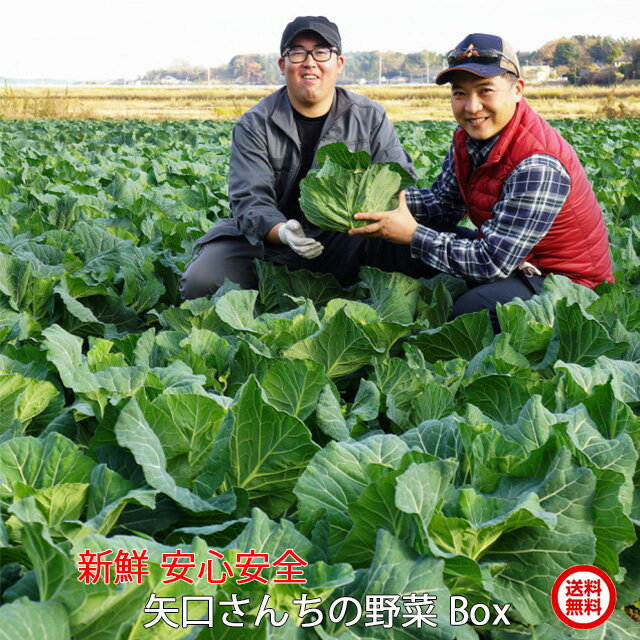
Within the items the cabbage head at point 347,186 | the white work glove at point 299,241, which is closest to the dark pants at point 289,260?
the white work glove at point 299,241

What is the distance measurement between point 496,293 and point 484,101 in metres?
0.85

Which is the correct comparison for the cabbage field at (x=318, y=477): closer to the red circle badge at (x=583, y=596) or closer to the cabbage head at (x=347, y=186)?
the red circle badge at (x=583, y=596)

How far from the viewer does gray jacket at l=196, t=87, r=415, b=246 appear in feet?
13.3

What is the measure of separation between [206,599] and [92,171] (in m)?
7.58

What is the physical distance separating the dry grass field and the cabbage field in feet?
89.7

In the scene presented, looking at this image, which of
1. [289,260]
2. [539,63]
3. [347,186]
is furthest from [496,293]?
[539,63]

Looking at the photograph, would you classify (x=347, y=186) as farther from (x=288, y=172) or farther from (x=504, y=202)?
(x=288, y=172)

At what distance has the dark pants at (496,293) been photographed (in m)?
3.40

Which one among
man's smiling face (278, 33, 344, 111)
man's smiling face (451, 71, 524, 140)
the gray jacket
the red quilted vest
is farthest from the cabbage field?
man's smiling face (278, 33, 344, 111)

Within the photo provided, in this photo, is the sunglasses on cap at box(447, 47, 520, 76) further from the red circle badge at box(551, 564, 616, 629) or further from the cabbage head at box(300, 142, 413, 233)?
the red circle badge at box(551, 564, 616, 629)

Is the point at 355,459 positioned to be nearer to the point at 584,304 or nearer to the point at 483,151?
the point at 584,304

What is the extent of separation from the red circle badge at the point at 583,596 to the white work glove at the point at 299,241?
2.19m

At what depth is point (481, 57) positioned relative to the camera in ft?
10.4

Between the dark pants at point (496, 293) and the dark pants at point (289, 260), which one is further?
the dark pants at point (289, 260)
